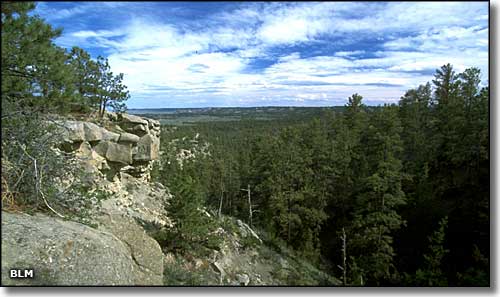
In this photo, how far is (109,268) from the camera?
358 cm

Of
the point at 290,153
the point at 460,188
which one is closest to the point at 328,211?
the point at 290,153

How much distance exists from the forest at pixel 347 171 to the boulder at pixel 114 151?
3.51 ft

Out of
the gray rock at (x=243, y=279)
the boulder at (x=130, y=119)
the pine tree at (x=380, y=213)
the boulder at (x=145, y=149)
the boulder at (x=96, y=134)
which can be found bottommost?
the gray rock at (x=243, y=279)

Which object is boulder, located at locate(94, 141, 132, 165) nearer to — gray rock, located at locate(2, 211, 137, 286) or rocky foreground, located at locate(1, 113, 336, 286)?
rocky foreground, located at locate(1, 113, 336, 286)

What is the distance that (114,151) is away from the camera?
985cm

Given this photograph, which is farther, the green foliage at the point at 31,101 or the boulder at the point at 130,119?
the boulder at the point at 130,119

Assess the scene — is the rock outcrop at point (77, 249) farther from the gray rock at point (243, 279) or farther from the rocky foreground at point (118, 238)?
the gray rock at point (243, 279)

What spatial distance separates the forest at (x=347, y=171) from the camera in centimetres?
417

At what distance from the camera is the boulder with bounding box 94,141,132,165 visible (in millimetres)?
9445

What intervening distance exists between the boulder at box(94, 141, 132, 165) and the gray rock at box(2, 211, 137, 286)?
5791mm

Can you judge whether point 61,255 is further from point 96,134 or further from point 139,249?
point 96,134

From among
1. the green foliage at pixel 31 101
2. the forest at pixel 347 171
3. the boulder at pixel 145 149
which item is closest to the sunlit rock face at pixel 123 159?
the boulder at pixel 145 149

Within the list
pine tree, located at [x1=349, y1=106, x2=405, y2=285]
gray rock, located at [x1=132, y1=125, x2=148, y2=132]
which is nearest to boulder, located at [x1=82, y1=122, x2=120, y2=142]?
gray rock, located at [x1=132, y1=125, x2=148, y2=132]

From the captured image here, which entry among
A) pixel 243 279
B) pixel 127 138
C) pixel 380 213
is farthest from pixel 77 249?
pixel 380 213
